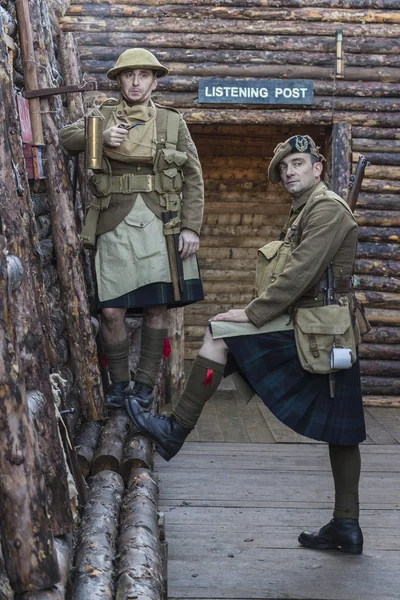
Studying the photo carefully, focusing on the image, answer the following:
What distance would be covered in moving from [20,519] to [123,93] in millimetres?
3348

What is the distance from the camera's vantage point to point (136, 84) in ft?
17.1

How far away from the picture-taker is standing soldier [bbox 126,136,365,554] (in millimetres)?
4223

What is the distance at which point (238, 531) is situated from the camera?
471 centimetres

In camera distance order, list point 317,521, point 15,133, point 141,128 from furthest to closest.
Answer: point 141,128, point 317,521, point 15,133

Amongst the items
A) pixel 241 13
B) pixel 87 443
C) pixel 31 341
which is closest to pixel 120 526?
pixel 87 443

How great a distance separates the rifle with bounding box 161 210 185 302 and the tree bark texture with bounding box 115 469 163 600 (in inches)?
45.4

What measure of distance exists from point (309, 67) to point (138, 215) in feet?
12.7

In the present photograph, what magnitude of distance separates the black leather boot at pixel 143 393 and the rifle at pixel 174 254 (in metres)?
0.54

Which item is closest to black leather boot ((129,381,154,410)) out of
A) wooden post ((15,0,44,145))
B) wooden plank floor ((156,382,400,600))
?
wooden plank floor ((156,382,400,600))

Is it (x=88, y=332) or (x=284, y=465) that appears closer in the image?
(x=88, y=332)

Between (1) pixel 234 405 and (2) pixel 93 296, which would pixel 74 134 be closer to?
(2) pixel 93 296

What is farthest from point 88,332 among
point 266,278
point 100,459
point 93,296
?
point 266,278

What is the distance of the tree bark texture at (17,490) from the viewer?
2471 mm

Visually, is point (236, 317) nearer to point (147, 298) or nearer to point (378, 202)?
point (147, 298)
